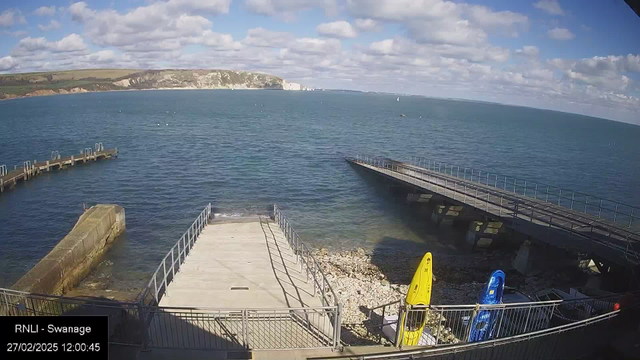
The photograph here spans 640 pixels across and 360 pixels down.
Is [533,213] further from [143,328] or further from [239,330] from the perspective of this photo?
[143,328]

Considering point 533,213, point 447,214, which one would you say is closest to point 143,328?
point 533,213

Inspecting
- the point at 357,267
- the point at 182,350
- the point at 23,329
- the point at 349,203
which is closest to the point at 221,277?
the point at 182,350

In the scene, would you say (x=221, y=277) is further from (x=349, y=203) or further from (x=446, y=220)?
(x=349, y=203)

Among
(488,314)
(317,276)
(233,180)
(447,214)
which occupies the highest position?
(488,314)

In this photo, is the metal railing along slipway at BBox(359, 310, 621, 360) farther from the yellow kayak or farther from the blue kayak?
the blue kayak

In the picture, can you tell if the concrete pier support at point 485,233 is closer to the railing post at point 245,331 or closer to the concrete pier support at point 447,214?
the concrete pier support at point 447,214

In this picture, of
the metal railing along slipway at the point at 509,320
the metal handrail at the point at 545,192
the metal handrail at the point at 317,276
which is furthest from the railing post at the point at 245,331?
the metal handrail at the point at 545,192
